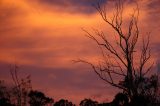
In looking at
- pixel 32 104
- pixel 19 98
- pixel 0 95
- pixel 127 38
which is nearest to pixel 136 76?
pixel 127 38

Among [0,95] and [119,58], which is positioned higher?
[0,95]

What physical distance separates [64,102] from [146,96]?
115 ft

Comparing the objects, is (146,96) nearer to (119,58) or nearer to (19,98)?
(119,58)

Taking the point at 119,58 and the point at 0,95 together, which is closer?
the point at 119,58

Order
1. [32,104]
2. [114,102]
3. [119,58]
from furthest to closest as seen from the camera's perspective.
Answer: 1. [32,104]
2. [114,102]
3. [119,58]

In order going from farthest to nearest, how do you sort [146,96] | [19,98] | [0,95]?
[0,95], [19,98], [146,96]

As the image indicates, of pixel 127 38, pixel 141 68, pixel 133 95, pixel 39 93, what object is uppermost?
pixel 39 93

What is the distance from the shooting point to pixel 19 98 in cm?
4716

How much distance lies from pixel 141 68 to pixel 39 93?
40.3m

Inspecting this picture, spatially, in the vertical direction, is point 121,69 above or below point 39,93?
below

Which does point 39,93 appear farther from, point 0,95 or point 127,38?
point 127,38

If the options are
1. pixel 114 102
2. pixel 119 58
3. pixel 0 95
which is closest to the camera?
pixel 119 58

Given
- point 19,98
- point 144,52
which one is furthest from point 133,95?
point 19,98

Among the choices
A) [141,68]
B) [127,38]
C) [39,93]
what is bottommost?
[141,68]
